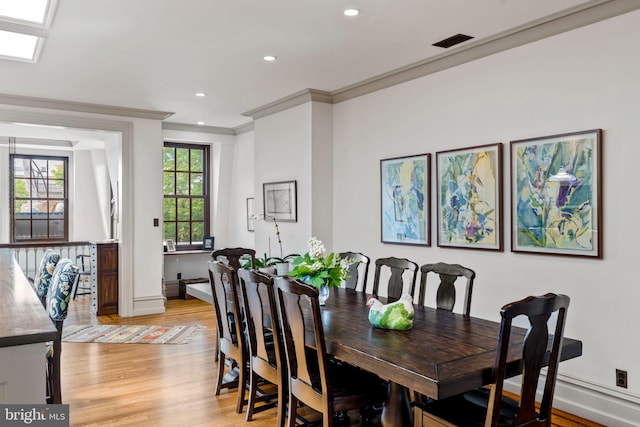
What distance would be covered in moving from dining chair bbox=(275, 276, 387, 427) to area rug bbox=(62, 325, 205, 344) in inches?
111

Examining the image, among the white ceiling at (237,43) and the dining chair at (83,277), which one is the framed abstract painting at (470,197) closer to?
the white ceiling at (237,43)

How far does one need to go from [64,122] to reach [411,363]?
18.1 feet

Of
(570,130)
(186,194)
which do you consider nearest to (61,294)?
(570,130)

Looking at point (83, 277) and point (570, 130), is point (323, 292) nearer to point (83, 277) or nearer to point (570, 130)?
point (570, 130)

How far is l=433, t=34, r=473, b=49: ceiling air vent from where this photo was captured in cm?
373

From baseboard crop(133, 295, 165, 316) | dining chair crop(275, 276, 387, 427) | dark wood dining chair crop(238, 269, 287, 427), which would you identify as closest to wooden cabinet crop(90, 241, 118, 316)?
baseboard crop(133, 295, 165, 316)

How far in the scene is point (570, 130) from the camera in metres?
3.37

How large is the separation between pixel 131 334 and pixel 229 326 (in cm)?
242

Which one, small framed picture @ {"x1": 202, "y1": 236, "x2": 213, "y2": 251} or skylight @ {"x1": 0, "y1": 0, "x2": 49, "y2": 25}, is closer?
skylight @ {"x1": 0, "y1": 0, "x2": 49, "y2": 25}

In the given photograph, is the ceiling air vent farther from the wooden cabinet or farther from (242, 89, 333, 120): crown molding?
the wooden cabinet

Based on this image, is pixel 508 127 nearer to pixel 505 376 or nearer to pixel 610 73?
pixel 610 73

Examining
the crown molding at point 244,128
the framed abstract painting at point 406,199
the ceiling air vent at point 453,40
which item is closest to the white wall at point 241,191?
the crown molding at point 244,128

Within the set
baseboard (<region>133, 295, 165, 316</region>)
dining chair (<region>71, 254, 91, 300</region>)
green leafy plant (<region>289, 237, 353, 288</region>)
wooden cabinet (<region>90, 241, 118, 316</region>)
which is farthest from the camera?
dining chair (<region>71, 254, 91, 300</region>)

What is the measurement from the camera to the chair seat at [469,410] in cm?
218
